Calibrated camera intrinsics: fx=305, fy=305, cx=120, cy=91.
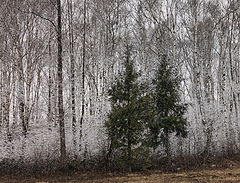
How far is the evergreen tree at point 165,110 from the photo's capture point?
15.5 meters

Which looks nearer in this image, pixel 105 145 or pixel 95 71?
pixel 105 145

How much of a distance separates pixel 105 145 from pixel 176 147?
478cm

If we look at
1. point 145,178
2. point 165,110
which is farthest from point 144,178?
point 165,110

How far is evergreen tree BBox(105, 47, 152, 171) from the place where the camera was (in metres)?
13.8

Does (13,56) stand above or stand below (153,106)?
above

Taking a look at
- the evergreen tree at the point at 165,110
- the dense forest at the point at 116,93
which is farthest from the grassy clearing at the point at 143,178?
the evergreen tree at the point at 165,110

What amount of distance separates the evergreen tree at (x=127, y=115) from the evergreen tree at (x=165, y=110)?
1.21 metres

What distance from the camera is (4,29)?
16641mm

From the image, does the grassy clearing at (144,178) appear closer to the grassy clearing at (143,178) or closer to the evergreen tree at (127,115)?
the grassy clearing at (143,178)

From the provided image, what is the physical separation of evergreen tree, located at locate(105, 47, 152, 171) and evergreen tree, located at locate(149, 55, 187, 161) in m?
1.21

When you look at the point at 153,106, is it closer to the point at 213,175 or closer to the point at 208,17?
the point at 213,175

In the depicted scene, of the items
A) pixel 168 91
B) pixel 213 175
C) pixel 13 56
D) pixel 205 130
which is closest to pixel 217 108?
pixel 205 130

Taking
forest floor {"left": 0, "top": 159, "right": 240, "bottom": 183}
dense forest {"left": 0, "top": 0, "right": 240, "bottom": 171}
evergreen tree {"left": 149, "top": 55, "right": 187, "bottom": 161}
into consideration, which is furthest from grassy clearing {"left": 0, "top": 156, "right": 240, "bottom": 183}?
evergreen tree {"left": 149, "top": 55, "right": 187, "bottom": 161}

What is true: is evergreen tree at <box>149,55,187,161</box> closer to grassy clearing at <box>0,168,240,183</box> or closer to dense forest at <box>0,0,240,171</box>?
dense forest at <box>0,0,240,171</box>
